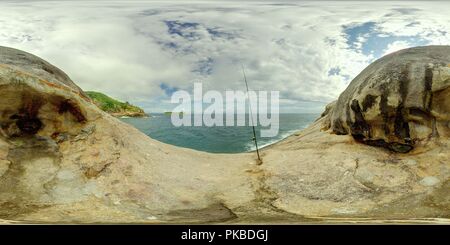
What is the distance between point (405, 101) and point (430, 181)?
2246 mm

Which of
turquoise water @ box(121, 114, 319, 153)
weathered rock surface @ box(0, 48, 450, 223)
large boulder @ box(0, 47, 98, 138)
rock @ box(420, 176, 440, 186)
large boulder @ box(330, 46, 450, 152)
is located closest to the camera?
weathered rock surface @ box(0, 48, 450, 223)

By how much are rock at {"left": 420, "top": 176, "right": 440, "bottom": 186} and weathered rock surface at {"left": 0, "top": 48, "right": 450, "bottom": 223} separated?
0.02m

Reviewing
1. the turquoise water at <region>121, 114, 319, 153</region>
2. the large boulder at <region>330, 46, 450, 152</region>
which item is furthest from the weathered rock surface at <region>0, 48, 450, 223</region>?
the turquoise water at <region>121, 114, 319, 153</region>

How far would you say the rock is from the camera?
8.36 meters

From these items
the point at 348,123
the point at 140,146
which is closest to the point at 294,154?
the point at 348,123

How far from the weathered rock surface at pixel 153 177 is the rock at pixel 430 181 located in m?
0.02

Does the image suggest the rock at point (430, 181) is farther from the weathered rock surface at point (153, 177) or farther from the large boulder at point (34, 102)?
the large boulder at point (34, 102)

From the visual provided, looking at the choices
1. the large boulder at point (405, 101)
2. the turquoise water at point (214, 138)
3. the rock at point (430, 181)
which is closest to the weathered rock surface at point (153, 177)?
the rock at point (430, 181)

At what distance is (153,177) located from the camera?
30.0 ft

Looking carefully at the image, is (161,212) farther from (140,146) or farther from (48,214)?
(140,146)

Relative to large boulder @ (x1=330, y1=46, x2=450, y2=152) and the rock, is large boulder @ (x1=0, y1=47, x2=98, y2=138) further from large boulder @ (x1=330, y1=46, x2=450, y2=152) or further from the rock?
the rock

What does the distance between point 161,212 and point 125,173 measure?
1.78 m

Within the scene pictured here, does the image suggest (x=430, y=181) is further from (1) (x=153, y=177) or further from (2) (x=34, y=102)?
(2) (x=34, y=102)
